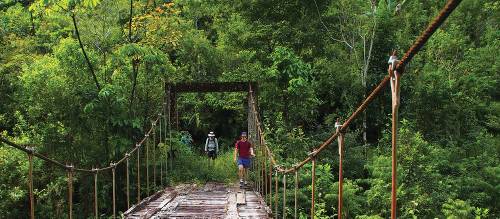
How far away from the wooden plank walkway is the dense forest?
121cm

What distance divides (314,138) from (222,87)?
287cm

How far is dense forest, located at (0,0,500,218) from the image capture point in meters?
8.12

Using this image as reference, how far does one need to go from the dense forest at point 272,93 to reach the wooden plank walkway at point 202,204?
121 cm

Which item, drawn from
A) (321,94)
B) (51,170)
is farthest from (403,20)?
(51,170)

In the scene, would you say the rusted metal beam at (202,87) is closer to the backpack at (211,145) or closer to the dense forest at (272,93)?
the dense forest at (272,93)

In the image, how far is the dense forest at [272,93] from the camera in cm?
812

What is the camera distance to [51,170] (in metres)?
8.37

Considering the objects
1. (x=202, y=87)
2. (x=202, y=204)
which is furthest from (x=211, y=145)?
(x=202, y=204)

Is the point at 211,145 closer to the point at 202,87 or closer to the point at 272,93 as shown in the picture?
the point at 202,87

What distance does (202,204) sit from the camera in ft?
21.4

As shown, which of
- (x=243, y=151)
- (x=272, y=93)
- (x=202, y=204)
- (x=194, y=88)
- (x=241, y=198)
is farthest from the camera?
(x=272, y=93)

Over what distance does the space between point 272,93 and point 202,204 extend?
504 cm

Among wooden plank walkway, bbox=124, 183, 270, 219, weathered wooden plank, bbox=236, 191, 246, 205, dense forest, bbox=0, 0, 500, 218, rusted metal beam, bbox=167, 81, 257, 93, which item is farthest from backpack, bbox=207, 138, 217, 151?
weathered wooden plank, bbox=236, 191, 246, 205

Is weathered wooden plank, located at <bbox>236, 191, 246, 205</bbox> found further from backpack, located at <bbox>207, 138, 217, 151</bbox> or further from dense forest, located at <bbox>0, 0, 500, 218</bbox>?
backpack, located at <bbox>207, 138, 217, 151</bbox>
